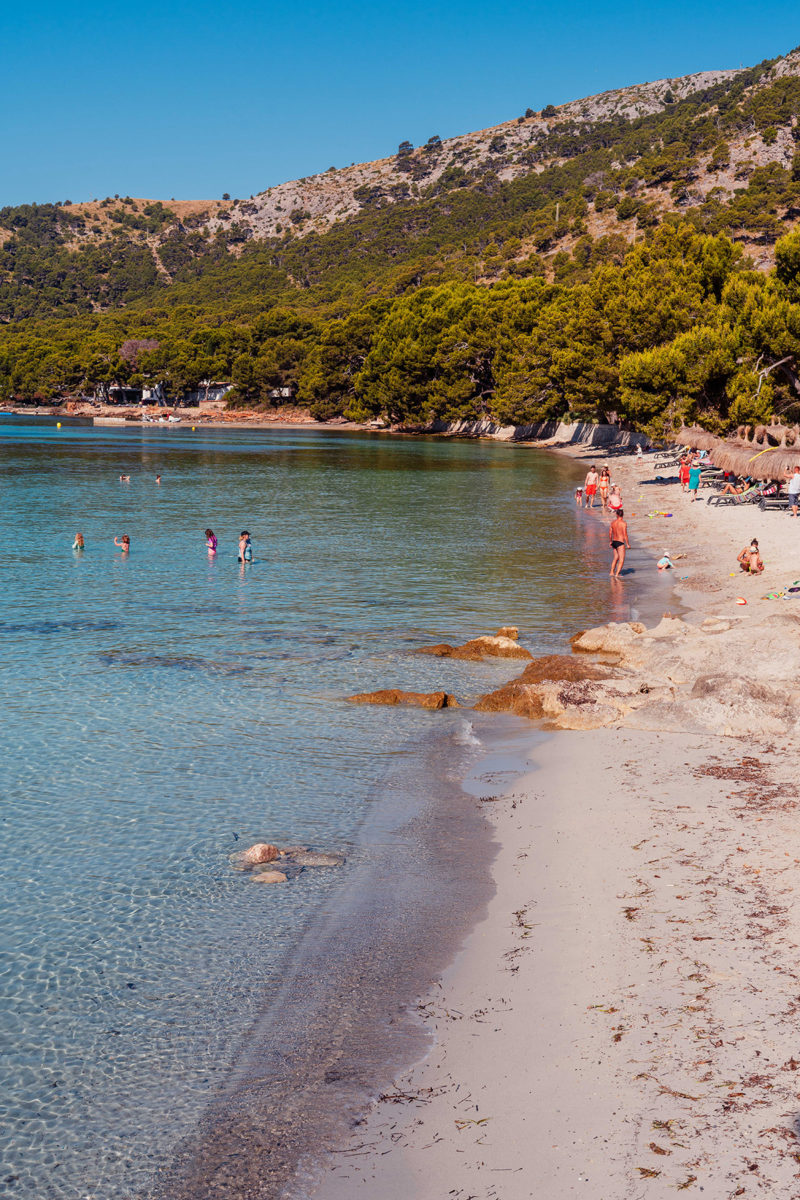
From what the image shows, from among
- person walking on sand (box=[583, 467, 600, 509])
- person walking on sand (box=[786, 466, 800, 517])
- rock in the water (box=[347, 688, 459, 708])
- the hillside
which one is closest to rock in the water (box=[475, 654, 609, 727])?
rock in the water (box=[347, 688, 459, 708])

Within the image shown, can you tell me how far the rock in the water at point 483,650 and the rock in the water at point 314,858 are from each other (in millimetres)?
8418

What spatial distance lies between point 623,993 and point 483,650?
11821 millimetres

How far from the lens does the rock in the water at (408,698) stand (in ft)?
51.0

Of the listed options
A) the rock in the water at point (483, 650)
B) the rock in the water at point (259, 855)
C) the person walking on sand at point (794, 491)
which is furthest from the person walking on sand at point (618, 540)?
the rock in the water at point (259, 855)

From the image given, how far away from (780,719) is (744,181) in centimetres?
15212

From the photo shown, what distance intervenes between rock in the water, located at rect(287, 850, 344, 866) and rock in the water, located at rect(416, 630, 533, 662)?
8418 millimetres

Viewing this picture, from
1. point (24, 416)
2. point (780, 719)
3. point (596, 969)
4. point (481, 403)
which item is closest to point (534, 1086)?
point (596, 969)

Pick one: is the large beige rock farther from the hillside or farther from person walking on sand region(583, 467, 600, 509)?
the hillside

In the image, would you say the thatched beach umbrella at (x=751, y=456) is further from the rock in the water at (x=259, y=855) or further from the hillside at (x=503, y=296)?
the rock in the water at (x=259, y=855)

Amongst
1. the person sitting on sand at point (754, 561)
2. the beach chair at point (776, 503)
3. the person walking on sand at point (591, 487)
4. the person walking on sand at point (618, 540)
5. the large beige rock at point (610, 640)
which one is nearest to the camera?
the large beige rock at point (610, 640)

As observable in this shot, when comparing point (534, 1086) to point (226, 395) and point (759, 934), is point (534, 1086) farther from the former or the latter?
point (226, 395)

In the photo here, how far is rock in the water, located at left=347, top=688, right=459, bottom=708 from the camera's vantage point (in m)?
15.5

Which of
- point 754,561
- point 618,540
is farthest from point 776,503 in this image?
point 618,540

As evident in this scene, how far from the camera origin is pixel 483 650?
1867 centimetres
